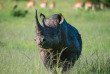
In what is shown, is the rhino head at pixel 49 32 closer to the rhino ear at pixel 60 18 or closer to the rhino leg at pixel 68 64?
the rhino ear at pixel 60 18

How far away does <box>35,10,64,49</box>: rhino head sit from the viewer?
5.02 metres

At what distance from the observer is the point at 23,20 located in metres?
19.6

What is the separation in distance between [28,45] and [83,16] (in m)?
11.7

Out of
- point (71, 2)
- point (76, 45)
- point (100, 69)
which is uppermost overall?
point (71, 2)

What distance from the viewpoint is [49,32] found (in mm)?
5320

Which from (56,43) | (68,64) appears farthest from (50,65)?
(56,43)

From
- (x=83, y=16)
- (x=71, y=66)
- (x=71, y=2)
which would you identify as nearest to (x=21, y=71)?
(x=71, y=66)

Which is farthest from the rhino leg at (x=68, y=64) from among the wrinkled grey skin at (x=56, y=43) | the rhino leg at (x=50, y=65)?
the rhino leg at (x=50, y=65)

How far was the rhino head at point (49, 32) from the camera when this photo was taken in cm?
502

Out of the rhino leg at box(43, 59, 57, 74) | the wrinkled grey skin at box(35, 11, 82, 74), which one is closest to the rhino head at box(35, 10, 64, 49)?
the wrinkled grey skin at box(35, 11, 82, 74)

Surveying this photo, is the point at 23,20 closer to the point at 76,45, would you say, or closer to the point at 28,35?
the point at 28,35

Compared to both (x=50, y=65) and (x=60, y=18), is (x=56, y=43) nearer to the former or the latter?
(x=60, y=18)

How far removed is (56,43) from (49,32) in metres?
0.34

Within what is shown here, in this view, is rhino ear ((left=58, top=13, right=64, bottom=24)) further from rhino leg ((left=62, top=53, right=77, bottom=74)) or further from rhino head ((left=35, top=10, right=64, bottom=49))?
rhino leg ((left=62, top=53, right=77, bottom=74))
